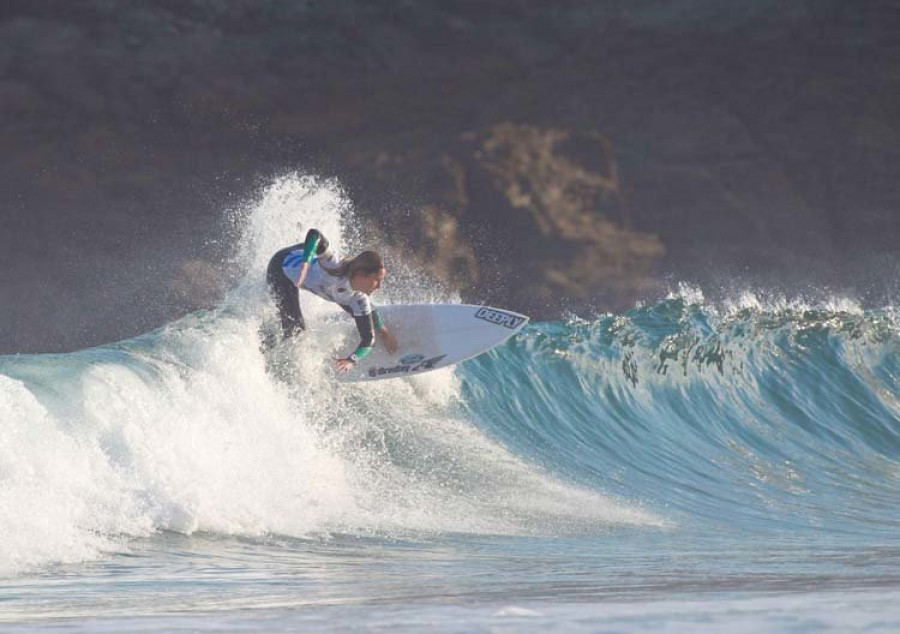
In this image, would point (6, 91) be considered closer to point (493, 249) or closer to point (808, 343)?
point (493, 249)

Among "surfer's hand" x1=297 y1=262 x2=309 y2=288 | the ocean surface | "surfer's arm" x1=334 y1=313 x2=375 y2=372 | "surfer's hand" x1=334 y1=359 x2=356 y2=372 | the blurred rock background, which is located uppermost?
the blurred rock background

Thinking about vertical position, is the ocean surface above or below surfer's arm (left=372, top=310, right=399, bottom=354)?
below

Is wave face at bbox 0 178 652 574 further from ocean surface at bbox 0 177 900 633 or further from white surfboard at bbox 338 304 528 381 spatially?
white surfboard at bbox 338 304 528 381

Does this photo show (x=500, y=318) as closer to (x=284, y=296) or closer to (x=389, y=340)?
(x=389, y=340)

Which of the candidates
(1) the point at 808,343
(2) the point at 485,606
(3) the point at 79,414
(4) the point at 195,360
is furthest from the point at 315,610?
(1) the point at 808,343

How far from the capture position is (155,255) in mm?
26438

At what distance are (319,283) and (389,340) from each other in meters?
0.96

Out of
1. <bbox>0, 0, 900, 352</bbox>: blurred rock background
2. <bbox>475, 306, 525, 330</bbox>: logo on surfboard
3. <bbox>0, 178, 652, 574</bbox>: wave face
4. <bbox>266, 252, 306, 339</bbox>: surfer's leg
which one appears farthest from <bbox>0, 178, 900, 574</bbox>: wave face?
<bbox>0, 0, 900, 352</bbox>: blurred rock background

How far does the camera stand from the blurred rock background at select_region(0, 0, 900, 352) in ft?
81.1

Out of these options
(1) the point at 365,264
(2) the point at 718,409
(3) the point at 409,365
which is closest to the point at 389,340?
(3) the point at 409,365

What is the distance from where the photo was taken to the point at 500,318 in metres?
9.91

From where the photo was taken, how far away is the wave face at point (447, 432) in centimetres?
768

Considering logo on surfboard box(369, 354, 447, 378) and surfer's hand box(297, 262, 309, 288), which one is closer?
surfer's hand box(297, 262, 309, 288)

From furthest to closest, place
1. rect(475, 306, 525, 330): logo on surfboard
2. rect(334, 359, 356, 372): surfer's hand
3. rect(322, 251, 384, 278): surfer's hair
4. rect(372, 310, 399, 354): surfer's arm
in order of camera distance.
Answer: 1. rect(475, 306, 525, 330): logo on surfboard
2. rect(372, 310, 399, 354): surfer's arm
3. rect(334, 359, 356, 372): surfer's hand
4. rect(322, 251, 384, 278): surfer's hair
